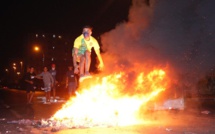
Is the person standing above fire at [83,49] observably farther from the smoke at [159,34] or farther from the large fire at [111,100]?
the smoke at [159,34]

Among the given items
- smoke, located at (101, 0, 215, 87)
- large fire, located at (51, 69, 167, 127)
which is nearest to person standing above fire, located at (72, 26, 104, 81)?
large fire, located at (51, 69, 167, 127)

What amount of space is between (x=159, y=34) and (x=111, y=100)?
3.39 m

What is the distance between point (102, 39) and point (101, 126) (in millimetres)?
4395

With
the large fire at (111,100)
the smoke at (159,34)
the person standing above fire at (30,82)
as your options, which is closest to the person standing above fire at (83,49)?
the large fire at (111,100)

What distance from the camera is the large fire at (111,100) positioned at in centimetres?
945

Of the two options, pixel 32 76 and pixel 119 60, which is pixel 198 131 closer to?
pixel 119 60

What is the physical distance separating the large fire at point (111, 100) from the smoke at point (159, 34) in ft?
2.64

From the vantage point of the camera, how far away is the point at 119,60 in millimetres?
12406

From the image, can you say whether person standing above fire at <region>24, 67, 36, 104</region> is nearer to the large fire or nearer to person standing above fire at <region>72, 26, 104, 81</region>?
the large fire

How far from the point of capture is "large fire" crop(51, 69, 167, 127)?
9450 mm

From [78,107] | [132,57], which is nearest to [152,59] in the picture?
[132,57]

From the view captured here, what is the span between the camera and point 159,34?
12391mm

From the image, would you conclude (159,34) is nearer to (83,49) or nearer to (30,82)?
(83,49)

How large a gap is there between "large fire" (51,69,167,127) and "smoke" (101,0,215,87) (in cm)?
80
